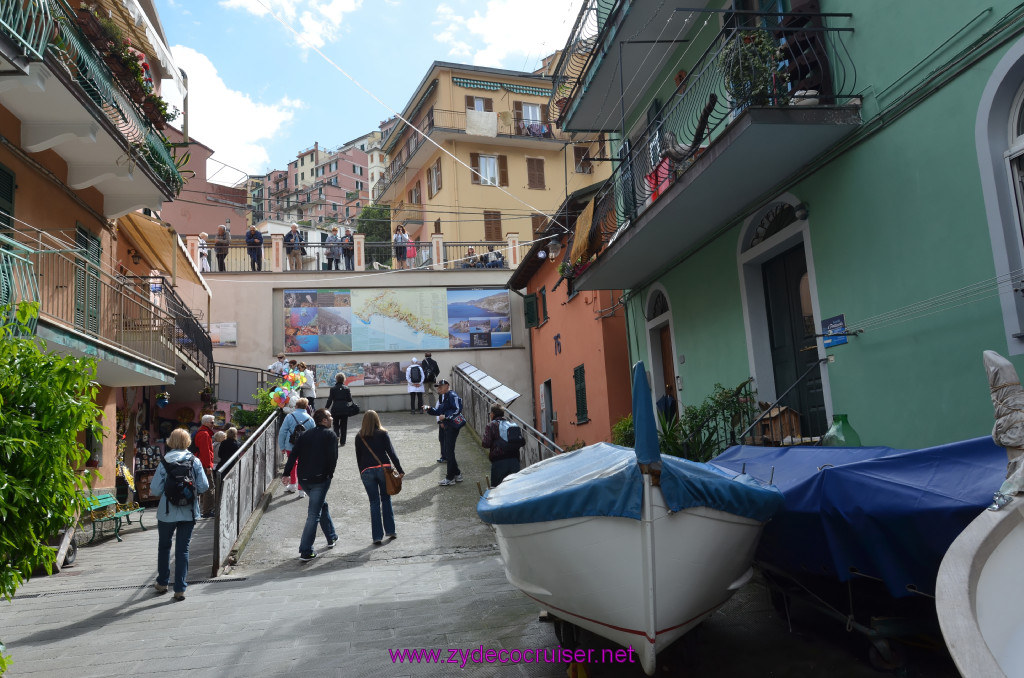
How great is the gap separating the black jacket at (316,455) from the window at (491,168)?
2725 centimetres

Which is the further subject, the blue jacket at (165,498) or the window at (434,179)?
the window at (434,179)

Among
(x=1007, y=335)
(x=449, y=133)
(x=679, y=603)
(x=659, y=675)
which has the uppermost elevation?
(x=449, y=133)

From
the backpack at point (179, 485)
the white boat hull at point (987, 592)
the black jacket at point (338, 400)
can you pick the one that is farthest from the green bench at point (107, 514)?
the white boat hull at point (987, 592)

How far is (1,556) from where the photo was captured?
4359mm

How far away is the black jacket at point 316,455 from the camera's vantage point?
9.84 m

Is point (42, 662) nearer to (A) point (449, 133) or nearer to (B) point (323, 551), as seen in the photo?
(B) point (323, 551)

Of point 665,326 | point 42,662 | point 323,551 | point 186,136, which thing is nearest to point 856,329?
point 665,326

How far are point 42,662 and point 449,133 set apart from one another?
31633 millimetres

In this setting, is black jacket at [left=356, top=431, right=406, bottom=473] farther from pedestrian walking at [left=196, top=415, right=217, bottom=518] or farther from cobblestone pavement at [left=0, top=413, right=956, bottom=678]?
pedestrian walking at [left=196, top=415, right=217, bottom=518]

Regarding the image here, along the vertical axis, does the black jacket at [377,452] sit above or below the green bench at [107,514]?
above

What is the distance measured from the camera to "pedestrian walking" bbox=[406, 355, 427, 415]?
74.5 feet

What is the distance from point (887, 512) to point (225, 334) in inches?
958

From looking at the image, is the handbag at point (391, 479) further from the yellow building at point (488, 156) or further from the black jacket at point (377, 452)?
the yellow building at point (488, 156)

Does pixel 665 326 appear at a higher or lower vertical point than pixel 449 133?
lower
